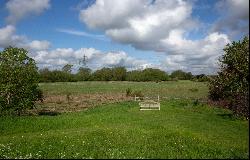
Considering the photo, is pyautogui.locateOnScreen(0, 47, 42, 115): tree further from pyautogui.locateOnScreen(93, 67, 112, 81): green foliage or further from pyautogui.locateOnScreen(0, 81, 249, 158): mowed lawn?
pyautogui.locateOnScreen(93, 67, 112, 81): green foliage

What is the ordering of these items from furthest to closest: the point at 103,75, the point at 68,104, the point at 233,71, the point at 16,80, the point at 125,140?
the point at 103,75
the point at 68,104
the point at 16,80
the point at 233,71
the point at 125,140

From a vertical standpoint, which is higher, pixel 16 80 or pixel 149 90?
pixel 16 80

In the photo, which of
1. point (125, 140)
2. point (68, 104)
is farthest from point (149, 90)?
point (125, 140)

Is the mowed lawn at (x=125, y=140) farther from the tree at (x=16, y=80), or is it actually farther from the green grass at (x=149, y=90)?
the green grass at (x=149, y=90)

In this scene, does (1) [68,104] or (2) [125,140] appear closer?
(2) [125,140]

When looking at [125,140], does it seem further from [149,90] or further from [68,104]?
[149,90]

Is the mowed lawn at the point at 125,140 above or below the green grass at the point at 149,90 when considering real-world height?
below

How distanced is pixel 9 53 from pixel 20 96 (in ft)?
17.9

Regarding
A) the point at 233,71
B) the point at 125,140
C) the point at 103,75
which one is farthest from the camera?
the point at 103,75

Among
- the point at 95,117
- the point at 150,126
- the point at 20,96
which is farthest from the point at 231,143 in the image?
the point at 20,96

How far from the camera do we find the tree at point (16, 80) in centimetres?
4562

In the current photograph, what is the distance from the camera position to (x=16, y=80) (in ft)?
152

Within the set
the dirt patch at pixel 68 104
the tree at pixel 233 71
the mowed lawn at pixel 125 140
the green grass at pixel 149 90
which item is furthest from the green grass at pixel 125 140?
the green grass at pixel 149 90

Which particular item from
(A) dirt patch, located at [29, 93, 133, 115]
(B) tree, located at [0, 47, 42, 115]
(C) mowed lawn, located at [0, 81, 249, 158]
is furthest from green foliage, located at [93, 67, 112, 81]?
(C) mowed lawn, located at [0, 81, 249, 158]
